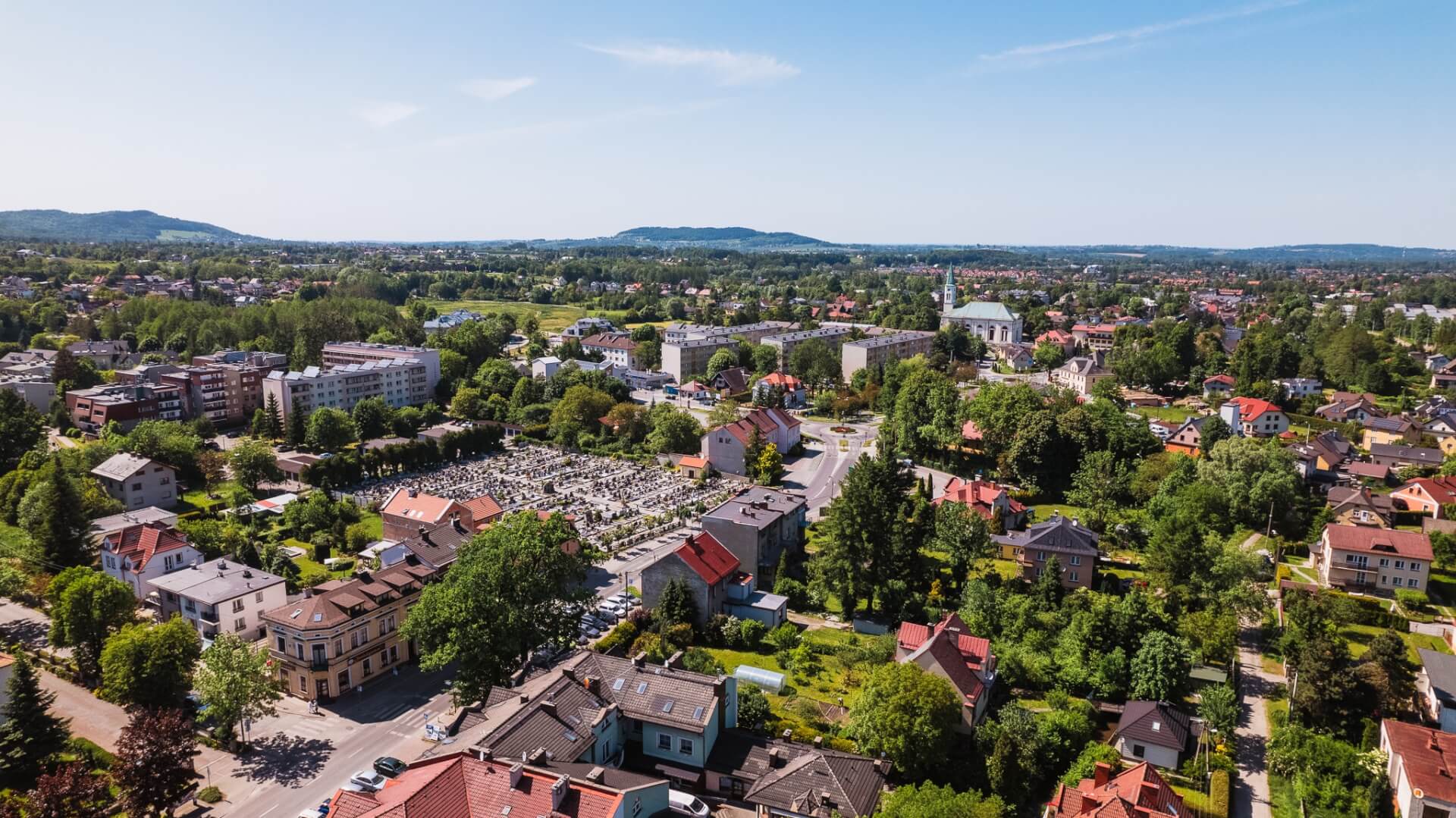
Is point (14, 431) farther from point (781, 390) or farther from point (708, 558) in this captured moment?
point (781, 390)

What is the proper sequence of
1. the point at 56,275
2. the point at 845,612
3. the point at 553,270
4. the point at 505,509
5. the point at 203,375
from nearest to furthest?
1. the point at 845,612
2. the point at 505,509
3. the point at 203,375
4. the point at 56,275
5. the point at 553,270

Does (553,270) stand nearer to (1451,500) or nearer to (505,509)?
(505,509)

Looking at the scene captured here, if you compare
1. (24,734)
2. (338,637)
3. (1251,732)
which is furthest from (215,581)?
(1251,732)

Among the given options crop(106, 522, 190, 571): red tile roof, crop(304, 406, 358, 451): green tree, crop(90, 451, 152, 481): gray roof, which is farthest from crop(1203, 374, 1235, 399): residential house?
crop(90, 451, 152, 481): gray roof

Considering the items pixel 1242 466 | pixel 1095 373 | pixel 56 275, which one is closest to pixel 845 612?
pixel 1242 466

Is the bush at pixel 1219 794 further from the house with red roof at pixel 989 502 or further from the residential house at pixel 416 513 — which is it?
the residential house at pixel 416 513

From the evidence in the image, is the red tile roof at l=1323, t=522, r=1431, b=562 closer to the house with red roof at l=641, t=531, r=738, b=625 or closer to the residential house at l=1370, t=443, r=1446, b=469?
the residential house at l=1370, t=443, r=1446, b=469
